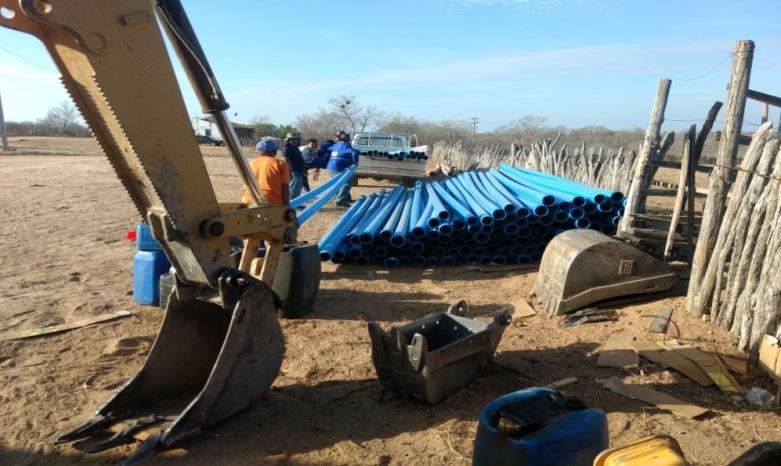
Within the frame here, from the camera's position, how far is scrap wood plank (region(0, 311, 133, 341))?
17.0 feet

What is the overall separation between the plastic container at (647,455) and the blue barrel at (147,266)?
522cm

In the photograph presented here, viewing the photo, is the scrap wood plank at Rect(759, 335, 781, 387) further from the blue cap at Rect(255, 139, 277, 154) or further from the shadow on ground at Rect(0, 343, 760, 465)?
the blue cap at Rect(255, 139, 277, 154)

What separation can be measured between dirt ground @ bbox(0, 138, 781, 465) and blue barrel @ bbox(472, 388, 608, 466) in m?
1.30

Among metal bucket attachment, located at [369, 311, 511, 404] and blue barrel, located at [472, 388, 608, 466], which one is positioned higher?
blue barrel, located at [472, 388, 608, 466]

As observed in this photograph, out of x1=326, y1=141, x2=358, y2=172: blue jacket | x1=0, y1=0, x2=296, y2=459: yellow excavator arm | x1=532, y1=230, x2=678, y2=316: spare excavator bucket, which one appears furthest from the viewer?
x1=326, y1=141, x2=358, y2=172: blue jacket

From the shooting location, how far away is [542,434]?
2072 millimetres

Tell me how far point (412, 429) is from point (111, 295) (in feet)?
14.4

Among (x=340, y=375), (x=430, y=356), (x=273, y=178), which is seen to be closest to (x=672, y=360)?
(x=430, y=356)

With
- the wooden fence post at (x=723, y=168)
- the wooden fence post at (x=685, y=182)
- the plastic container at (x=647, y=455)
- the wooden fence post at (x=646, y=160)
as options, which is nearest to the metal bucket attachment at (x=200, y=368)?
the plastic container at (x=647, y=455)

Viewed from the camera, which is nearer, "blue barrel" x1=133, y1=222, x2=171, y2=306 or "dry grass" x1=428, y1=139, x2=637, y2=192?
"blue barrel" x1=133, y1=222, x2=171, y2=306

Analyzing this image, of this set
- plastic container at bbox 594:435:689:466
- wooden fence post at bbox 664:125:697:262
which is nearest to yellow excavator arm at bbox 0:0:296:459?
plastic container at bbox 594:435:689:466

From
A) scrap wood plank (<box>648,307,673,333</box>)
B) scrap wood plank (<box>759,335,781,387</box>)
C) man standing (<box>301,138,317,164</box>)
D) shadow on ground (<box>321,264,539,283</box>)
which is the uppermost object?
man standing (<box>301,138,317,164</box>)

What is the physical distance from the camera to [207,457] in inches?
133

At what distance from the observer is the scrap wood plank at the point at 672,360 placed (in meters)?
4.52
